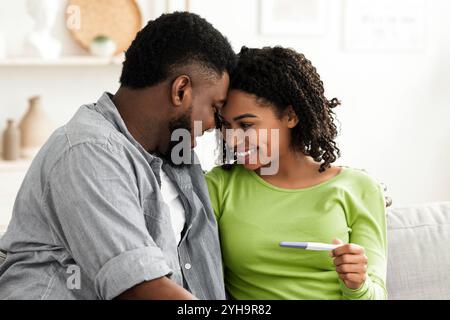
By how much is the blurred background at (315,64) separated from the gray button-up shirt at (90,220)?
197 cm

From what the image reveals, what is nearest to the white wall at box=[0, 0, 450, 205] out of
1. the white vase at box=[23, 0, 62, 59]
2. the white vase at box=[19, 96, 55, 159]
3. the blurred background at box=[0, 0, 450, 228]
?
the blurred background at box=[0, 0, 450, 228]

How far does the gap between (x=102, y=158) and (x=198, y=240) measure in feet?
1.22

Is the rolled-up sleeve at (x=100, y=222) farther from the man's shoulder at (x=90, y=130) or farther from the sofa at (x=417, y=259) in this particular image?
the sofa at (x=417, y=259)

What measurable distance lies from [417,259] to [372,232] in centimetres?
26

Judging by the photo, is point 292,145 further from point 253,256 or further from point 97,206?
point 97,206

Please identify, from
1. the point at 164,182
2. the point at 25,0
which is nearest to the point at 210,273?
the point at 164,182

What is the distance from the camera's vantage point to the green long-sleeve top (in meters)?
1.85

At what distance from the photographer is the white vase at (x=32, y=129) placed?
3574 millimetres

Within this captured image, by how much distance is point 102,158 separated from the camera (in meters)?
1.54

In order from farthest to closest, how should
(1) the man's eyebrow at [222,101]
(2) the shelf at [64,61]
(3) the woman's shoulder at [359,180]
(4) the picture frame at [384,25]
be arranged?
1. (4) the picture frame at [384,25]
2. (2) the shelf at [64,61]
3. (3) the woman's shoulder at [359,180]
4. (1) the man's eyebrow at [222,101]

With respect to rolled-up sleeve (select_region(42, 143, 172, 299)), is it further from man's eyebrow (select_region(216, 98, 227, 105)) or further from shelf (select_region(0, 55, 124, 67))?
shelf (select_region(0, 55, 124, 67))

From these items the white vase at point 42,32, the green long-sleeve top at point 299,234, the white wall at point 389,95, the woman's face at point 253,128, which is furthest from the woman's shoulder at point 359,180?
the white wall at point 389,95

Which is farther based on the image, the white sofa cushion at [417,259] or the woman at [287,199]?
the white sofa cushion at [417,259]

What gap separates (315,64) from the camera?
13.9 ft
